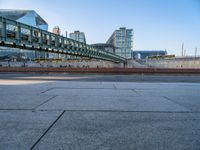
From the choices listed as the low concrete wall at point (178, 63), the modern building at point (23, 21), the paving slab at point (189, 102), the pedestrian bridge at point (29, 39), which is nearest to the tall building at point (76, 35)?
the modern building at point (23, 21)

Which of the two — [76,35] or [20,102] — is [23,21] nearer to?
[76,35]

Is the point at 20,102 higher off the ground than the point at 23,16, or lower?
lower

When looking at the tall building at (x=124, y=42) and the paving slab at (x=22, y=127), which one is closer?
the paving slab at (x=22, y=127)

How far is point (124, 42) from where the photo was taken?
133 meters

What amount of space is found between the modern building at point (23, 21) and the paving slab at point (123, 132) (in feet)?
310

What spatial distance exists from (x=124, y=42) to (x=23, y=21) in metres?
74.7

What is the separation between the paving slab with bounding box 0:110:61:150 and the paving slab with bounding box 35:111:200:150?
197mm

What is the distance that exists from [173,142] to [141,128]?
2.31ft

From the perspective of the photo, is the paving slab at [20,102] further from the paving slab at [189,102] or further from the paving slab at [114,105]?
the paving slab at [189,102]

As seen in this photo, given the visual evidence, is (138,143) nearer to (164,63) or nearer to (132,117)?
(132,117)

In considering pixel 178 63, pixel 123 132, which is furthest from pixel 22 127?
pixel 178 63

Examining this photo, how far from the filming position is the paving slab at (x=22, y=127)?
2.50 m

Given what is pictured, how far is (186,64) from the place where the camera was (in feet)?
173

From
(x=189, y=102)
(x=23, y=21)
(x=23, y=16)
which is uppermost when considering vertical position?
(x=23, y=16)
